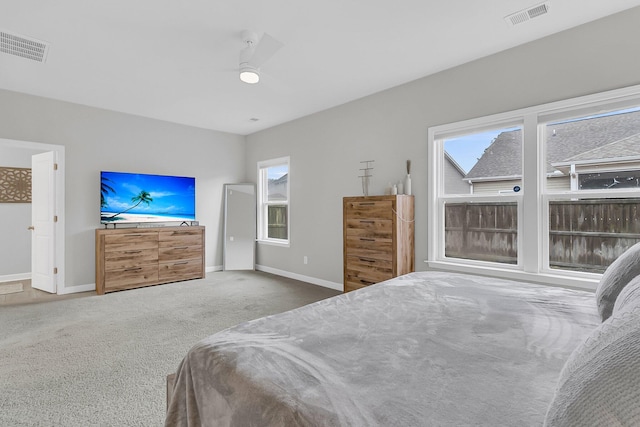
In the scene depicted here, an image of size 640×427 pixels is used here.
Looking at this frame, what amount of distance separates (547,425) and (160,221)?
5456 millimetres

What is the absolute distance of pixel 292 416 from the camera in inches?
31.5

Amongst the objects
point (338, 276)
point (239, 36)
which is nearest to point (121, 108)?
point (239, 36)

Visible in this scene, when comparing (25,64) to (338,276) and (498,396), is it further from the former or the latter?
(498,396)

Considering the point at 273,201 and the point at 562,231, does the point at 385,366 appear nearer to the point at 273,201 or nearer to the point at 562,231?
the point at 562,231

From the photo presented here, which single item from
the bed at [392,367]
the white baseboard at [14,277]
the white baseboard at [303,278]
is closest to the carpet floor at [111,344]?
the white baseboard at [303,278]

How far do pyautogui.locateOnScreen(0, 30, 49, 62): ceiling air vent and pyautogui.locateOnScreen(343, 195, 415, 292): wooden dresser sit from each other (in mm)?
3288

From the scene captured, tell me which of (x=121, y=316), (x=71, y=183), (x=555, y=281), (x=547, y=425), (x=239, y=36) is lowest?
(x=121, y=316)

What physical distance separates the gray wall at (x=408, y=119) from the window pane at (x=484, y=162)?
0.25m

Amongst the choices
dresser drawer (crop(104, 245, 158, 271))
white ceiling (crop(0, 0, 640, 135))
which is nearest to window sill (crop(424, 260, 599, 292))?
white ceiling (crop(0, 0, 640, 135))

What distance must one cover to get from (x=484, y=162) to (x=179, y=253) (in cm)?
444

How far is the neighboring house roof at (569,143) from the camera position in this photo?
102 inches

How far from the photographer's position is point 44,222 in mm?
4582

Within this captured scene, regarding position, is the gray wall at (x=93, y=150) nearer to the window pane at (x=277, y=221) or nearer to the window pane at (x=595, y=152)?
the window pane at (x=277, y=221)

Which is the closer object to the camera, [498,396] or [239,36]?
[498,396]
